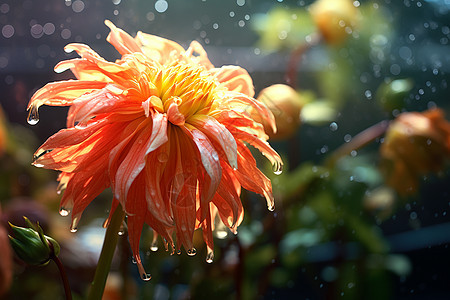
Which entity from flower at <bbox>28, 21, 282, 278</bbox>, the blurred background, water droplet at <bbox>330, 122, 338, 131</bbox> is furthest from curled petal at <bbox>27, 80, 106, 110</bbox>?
water droplet at <bbox>330, 122, 338, 131</bbox>

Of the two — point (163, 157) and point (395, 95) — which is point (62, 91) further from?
point (395, 95)

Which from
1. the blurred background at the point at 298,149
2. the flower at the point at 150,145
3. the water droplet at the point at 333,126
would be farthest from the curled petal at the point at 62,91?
the water droplet at the point at 333,126

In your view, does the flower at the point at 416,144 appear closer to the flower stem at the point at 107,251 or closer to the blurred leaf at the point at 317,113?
the blurred leaf at the point at 317,113

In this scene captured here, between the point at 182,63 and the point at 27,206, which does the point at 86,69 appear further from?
the point at 27,206

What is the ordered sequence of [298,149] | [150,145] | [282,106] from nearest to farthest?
[150,145] → [282,106] → [298,149]

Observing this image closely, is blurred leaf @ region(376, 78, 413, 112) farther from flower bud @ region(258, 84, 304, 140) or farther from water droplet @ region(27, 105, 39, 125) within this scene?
water droplet @ region(27, 105, 39, 125)

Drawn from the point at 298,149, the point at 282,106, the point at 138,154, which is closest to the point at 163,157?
the point at 138,154
